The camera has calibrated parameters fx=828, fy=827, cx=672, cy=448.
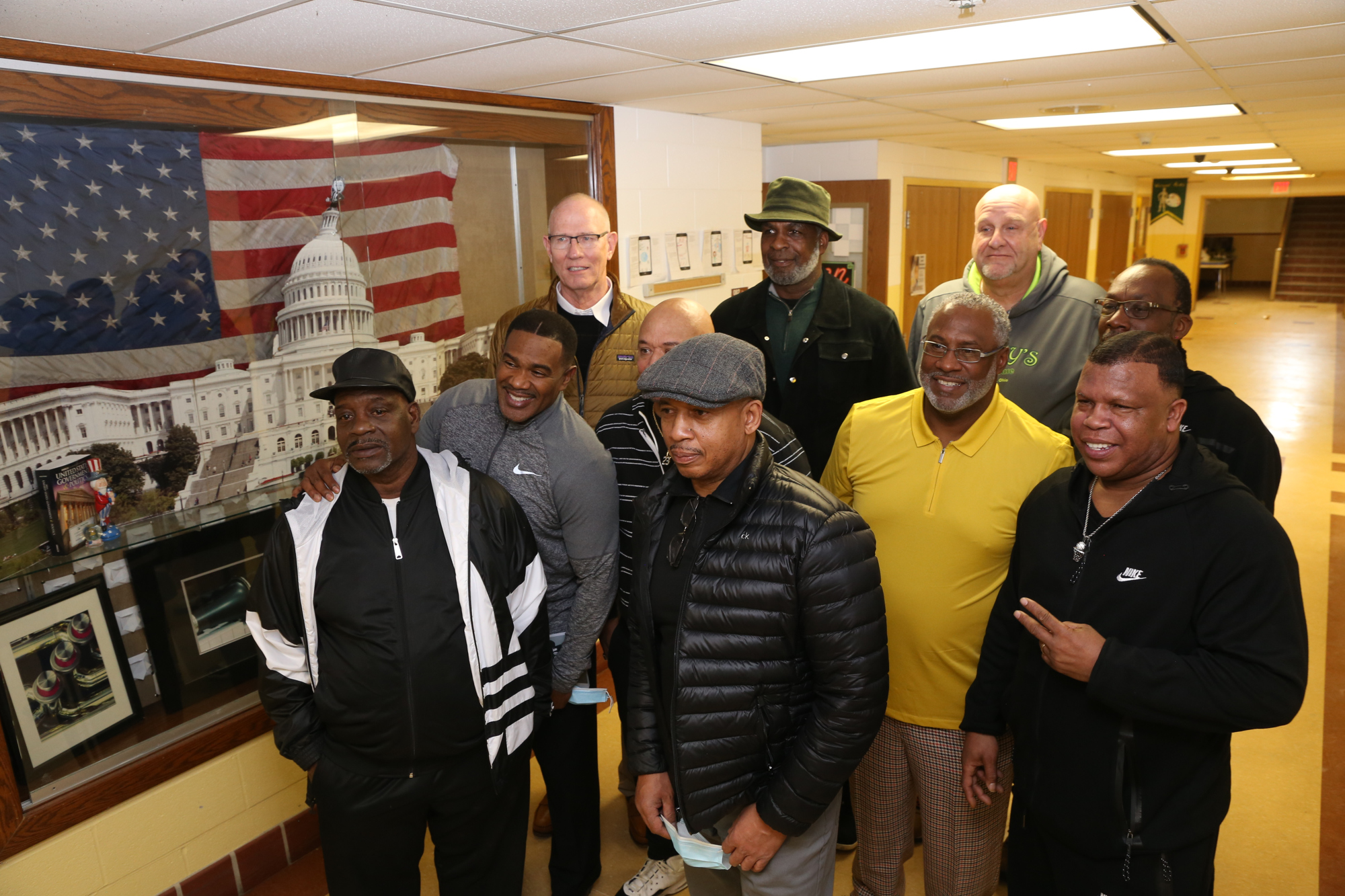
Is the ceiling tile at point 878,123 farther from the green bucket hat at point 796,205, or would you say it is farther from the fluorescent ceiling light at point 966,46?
the green bucket hat at point 796,205

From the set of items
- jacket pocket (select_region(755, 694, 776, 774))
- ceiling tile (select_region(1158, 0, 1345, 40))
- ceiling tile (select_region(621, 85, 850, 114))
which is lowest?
jacket pocket (select_region(755, 694, 776, 774))

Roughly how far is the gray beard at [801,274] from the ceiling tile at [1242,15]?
1248 millimetres

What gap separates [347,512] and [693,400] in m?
0.89

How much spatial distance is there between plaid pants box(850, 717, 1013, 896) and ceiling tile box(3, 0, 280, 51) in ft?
7.57

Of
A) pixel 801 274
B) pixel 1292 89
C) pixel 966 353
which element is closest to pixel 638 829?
pixel 966 353

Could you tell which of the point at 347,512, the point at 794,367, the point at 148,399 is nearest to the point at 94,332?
the point at 148,399

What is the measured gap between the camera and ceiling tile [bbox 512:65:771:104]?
121 inches

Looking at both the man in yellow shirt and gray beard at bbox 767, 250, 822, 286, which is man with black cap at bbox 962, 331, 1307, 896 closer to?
the man in yellow shirt

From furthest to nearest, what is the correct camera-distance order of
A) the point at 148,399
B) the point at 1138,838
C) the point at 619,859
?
the point at 619,859, the point at 148,399, the point at 1138,838

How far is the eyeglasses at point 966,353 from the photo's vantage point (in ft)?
6.41

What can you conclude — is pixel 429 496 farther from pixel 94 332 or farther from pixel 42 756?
pixel 42 756

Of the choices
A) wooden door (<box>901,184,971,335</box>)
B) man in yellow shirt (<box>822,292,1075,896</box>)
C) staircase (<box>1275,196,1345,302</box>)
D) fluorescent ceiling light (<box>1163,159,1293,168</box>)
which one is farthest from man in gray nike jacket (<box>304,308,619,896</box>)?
staircase (<box>1275,196,1345,302</box>)

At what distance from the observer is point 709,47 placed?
259 centimetres

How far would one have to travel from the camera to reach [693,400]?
1.62 m
